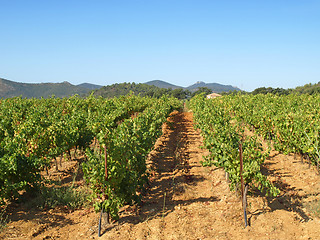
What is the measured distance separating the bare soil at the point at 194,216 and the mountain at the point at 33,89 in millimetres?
145160

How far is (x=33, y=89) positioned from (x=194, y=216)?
175337mm

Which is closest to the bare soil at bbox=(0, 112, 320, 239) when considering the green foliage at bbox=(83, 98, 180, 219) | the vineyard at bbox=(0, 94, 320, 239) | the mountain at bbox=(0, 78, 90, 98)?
the vineyard at bbox=(0, 94, 320, 239)

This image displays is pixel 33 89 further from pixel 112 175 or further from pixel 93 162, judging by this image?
pixel 112 175

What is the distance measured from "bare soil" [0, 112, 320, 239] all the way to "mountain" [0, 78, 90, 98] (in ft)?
476

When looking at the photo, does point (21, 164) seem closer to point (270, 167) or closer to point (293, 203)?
point (293, 203)

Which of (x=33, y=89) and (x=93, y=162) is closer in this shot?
(x=93, y=162)

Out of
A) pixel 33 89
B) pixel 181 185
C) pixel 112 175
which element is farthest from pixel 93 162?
pixel 33 89

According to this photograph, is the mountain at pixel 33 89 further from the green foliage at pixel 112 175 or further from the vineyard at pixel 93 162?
the green foliage at pixel 112 175

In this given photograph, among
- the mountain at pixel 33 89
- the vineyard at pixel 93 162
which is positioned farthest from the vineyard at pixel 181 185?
the mountain at pixel 33 89

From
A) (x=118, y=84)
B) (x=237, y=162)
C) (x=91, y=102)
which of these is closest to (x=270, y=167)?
(x=237, y=162)

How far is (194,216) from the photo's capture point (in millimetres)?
6746

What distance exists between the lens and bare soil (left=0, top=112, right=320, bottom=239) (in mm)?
5914

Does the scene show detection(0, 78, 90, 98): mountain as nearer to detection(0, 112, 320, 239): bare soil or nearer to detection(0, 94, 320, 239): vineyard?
detection(0, 94, 320, 239): vineyard

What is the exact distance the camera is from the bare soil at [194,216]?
19.4ft
